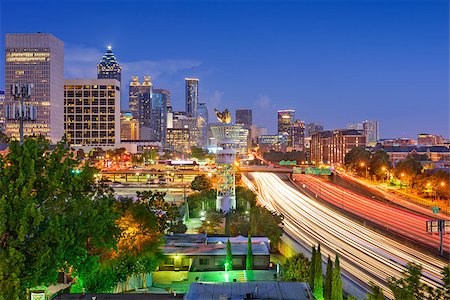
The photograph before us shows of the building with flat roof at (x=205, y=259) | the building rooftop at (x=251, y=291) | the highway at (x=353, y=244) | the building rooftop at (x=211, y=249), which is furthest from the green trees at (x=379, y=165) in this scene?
the building rooftop at (x=251, y=291)

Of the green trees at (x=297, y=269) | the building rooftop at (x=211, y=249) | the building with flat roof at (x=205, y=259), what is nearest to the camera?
the green trees at (x=297, y=269)

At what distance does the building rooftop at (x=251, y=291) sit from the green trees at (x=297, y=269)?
5.81m

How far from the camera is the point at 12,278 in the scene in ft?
48.4

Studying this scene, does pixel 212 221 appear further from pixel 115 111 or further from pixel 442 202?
pixel 115 111

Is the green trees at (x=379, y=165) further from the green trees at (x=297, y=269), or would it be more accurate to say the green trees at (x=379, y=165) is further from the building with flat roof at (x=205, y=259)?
the green trees at (x=297, y=269)

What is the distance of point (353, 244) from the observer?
39156 mm

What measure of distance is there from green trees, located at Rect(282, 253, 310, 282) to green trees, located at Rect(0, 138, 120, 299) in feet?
38.4

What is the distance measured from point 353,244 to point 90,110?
493ft

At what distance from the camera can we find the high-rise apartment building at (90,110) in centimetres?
17325

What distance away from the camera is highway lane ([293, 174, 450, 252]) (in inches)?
1672

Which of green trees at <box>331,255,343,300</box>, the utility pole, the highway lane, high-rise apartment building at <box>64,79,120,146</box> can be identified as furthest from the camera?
high-rise apartment building at <box>64,79,120,146</box>

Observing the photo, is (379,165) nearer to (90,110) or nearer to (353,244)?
(353,244)

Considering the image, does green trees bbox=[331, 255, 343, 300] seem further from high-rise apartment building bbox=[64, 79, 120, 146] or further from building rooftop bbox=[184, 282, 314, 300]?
high-rise apartment building bbox=[64, 79, 120, 146]

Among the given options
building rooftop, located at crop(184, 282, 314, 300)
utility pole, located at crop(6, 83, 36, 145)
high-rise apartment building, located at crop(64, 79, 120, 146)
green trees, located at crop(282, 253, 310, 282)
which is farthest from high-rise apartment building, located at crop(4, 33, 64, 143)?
building rooftop, located at crop(184, 282, 314, 300)
